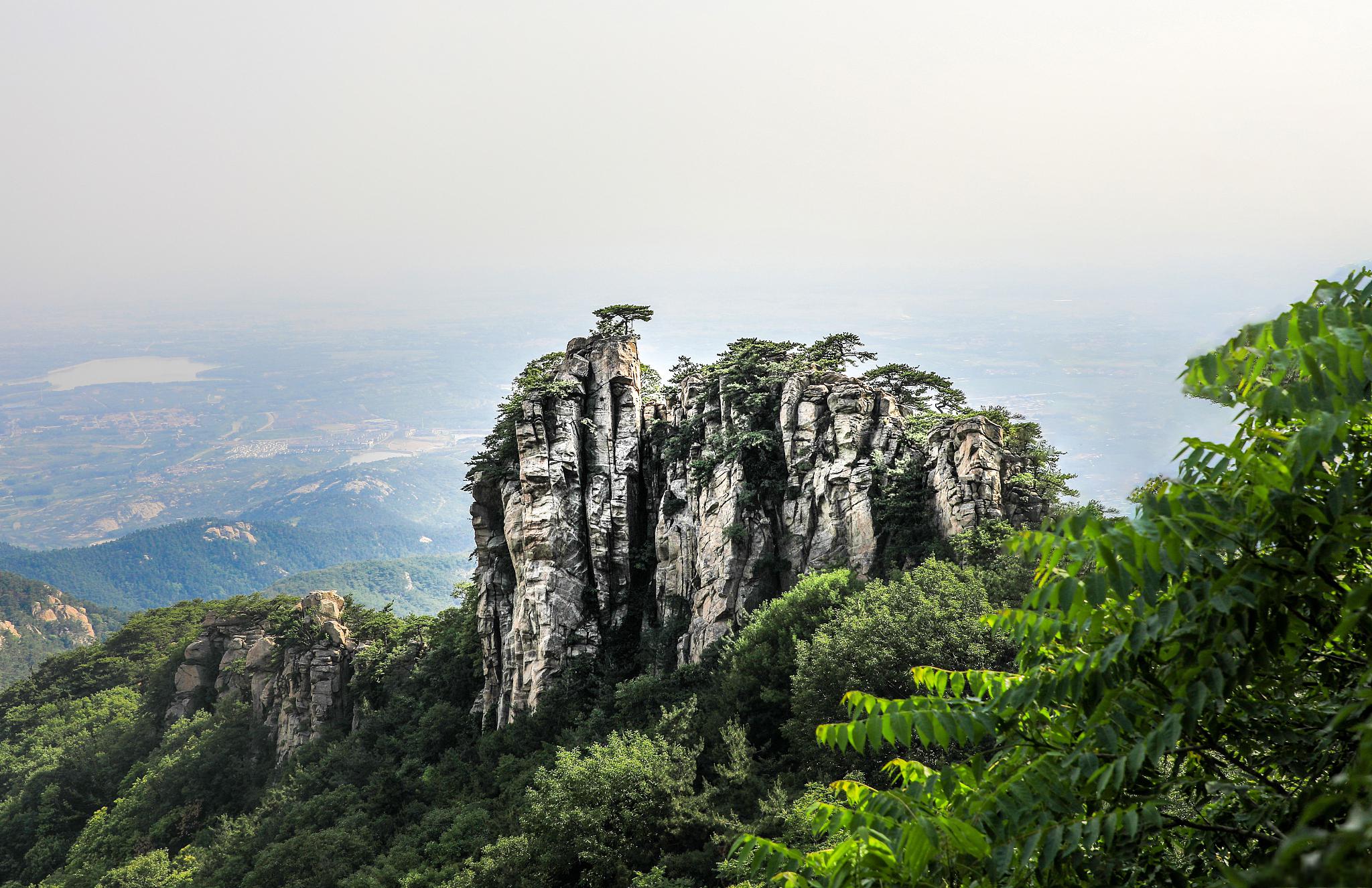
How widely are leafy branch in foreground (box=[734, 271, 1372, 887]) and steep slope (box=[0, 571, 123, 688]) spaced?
18302 centimetres

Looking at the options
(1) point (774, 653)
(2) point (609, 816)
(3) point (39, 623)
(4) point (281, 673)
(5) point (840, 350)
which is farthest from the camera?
(3) point (39, 623)

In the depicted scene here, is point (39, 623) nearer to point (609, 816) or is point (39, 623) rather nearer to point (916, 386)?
point (609, 816)

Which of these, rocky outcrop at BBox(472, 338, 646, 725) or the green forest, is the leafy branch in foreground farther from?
rocky outcrop at BBox(472, 338, 646, 725)

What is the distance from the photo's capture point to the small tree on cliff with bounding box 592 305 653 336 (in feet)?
144

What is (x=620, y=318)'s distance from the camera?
44.7 metres

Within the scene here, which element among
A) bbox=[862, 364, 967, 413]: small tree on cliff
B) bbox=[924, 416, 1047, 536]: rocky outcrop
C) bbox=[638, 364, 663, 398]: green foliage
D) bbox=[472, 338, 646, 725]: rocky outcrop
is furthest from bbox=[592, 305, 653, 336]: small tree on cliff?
bbox=[924, 416, 1047, 536]: rocky outcrop

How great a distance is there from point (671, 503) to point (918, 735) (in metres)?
35.9

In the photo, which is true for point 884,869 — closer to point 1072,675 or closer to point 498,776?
point 1072,675

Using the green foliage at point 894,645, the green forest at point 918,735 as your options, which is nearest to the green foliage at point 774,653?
the green forest at point 918,735

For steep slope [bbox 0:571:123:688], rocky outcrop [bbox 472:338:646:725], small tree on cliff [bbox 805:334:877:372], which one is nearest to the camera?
rocky outcrop [bbox 472:338:646:725]

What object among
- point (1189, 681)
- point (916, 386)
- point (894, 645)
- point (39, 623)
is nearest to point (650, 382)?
point (916, 386)

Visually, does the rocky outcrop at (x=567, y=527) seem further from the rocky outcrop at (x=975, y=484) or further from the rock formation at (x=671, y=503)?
the rocky outcrop at (x=975, y=484)

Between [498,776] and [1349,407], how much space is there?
35.5 m

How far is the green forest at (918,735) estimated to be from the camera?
3064 millimetres
